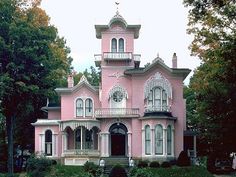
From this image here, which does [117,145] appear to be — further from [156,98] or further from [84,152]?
[156,98]

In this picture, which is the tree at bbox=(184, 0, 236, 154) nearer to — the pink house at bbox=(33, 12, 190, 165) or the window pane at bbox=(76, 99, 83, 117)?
the pink house at bbox=(33, 12, 190, 165)

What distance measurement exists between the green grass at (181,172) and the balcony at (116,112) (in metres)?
7.39

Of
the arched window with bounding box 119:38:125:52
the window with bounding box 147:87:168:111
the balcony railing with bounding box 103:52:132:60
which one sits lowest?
the window with bounding box 147:87:168:111

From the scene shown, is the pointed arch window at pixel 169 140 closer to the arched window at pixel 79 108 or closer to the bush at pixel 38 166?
the arched window at pixel 79 108

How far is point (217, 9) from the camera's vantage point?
90.3 ft

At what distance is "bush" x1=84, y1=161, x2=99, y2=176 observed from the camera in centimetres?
4070

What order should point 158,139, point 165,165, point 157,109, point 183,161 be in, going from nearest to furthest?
point 183,161
point 165,165
point 158,139
point 157,109

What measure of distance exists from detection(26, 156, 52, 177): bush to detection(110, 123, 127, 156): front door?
6.62m

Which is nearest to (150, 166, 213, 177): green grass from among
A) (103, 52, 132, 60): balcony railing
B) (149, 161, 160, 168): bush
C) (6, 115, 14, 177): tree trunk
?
(149, 161, 160, 168): bush

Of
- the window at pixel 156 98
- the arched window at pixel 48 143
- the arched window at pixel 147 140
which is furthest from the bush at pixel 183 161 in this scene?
the arched window at pixel 48 143

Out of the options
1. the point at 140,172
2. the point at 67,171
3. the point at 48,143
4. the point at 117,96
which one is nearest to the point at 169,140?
the point at 117,96

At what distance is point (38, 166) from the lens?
42062mm

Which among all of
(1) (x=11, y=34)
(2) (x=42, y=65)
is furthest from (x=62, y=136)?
(1) (x=11, y=34)

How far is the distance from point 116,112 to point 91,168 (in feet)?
22.4
